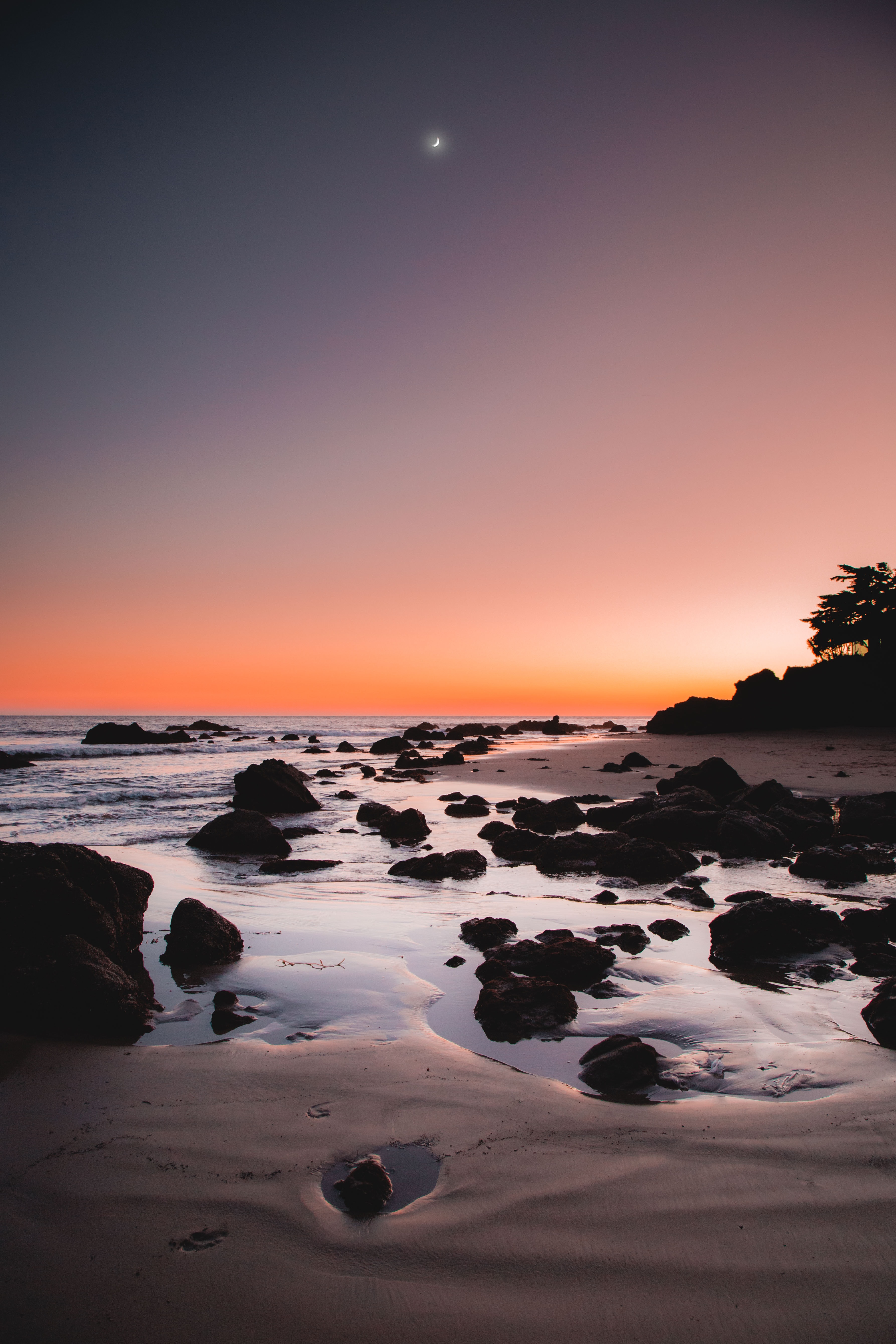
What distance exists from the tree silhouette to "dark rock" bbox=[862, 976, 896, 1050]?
38866 millimetres


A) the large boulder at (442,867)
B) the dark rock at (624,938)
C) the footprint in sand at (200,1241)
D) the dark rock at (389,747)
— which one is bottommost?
the dark rock at (389,747)

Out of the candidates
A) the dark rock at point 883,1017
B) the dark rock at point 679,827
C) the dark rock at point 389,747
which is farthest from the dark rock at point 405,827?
the dark rock at point 389,747

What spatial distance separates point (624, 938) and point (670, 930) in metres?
0.54

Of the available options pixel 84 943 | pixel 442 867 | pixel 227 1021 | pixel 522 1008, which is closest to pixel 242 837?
pixel 442 867

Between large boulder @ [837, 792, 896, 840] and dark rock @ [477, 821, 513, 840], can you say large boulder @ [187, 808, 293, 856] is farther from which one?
large boulder @ [837, 792, 896, 840]

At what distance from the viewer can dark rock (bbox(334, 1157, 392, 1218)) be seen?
2.30 metres

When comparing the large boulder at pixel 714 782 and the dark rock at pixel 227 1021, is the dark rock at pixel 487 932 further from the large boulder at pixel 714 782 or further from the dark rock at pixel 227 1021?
the large boulder at pixel 714 782

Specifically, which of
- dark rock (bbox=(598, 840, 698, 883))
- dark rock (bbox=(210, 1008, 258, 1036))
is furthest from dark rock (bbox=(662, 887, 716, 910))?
dark rock (bbox=(210, 1008, 258, 1036))

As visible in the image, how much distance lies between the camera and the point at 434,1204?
2.32 meters

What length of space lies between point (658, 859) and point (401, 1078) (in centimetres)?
557

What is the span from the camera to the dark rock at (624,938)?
528 centimetres

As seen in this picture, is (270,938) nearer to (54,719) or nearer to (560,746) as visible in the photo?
(560,746)

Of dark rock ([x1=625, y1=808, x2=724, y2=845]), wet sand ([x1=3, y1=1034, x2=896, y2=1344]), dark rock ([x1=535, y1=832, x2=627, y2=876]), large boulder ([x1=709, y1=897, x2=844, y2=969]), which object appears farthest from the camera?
dark rock ([x1=625, y1=808, x2=724, y2=845])

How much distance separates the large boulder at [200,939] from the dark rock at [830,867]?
21.5ft
